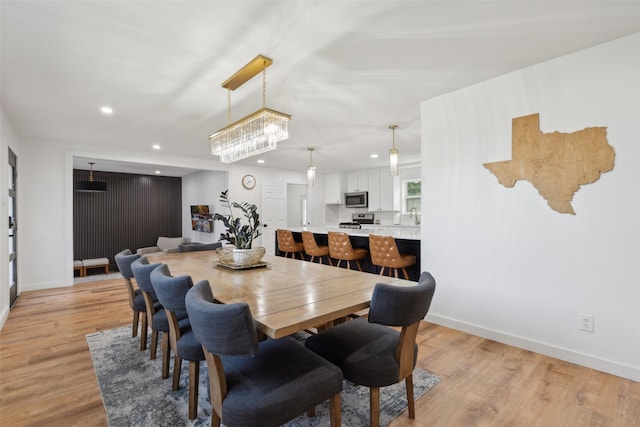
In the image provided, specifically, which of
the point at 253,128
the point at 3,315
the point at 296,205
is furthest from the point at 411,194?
the point at 3,315

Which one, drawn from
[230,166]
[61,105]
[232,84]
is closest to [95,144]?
[61,105]

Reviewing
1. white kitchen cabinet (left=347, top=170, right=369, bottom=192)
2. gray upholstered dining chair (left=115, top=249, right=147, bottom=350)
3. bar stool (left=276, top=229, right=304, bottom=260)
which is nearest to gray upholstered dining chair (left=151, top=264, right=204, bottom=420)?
gray upholstered dining chair (left=115, top=249, right=147, bottom=350)

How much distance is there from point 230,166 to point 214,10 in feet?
17.2

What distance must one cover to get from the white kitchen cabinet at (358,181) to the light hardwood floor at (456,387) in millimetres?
5159

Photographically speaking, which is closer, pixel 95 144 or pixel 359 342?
pixel 359 342

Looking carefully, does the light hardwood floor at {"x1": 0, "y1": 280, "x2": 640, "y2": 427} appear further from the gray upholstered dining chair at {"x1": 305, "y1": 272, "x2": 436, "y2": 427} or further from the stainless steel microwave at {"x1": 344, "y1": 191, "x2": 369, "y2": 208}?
the stainless steel microwave at {"x1": 344, "y1": 191, "x2": 369, "y2": 208}

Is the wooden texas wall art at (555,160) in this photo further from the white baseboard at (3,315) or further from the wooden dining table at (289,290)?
the white baseboard at (3,315)

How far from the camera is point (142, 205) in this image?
7.69 metres

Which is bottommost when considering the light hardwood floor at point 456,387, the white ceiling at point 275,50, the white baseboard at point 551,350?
the light hardwood floor at point 456,387

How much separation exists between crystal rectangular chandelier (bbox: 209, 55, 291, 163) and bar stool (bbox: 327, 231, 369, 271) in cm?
180

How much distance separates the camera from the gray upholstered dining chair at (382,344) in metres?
1.36

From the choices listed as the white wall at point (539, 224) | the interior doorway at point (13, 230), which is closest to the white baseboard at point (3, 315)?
the interior doorway at point (13, 230)

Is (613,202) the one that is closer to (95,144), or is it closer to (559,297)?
(559,297)

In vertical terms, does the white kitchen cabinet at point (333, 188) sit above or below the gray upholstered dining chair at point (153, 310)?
above
